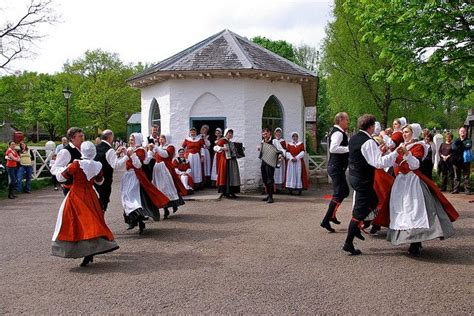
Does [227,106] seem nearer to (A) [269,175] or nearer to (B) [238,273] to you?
(A) [269,175]

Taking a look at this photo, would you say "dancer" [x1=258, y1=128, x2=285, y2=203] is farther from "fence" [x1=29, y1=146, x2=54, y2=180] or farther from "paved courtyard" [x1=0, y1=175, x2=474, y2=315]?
"fence" [x1=29, y1=146, x2=54, y2=180]

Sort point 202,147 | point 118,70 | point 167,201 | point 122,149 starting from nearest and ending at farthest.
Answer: point 122,149 → point 167,201 → point 202,147 → point 118,70

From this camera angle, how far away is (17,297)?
15.5 feet

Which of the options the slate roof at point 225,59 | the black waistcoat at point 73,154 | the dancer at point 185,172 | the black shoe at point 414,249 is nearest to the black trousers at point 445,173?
the slate roof at point 225,59

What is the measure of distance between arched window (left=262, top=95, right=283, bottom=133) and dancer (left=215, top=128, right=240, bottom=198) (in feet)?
7.98

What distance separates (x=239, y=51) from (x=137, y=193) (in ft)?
26.1

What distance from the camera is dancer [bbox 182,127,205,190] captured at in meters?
13.3

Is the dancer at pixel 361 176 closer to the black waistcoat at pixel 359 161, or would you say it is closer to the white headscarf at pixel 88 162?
the black waistcoat at pixel 359 161

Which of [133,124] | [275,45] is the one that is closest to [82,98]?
[133,124]

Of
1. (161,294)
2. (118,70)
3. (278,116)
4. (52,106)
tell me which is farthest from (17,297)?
(118,70)

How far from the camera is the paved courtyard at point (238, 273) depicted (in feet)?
14.5

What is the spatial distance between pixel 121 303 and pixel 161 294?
1.47 feet

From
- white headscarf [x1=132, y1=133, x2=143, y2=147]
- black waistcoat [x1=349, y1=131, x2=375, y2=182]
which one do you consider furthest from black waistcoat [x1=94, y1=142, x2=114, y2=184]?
black waistcoat [x1=349, y1=131, x2=375, y2=182]

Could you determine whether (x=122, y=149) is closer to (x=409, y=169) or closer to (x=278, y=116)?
(x=409, y=169)
